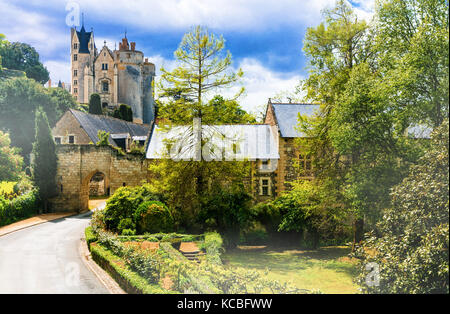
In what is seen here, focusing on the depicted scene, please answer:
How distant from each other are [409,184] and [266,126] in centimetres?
1890

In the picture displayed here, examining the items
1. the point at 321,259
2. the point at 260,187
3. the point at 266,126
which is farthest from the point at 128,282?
the point at 266,126

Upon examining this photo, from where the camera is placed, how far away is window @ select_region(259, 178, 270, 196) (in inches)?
1022

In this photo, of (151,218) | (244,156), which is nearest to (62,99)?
(244,156)

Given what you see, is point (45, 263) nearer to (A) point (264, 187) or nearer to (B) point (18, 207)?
(B) point (18, 207)

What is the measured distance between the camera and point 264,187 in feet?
85.7

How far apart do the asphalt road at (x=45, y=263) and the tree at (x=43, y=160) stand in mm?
6216

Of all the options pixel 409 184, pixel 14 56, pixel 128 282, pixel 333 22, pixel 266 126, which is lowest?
pixel 128 282

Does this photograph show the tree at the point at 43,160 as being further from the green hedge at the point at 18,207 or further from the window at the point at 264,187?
the window at the point at 264,187

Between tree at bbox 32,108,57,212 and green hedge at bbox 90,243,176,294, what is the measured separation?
14.5 metres

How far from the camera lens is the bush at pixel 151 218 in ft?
59.1

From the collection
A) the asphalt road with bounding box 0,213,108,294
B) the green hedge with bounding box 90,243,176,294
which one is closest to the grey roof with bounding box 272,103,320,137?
the asphalt road with bounding box 0,213,108,294
